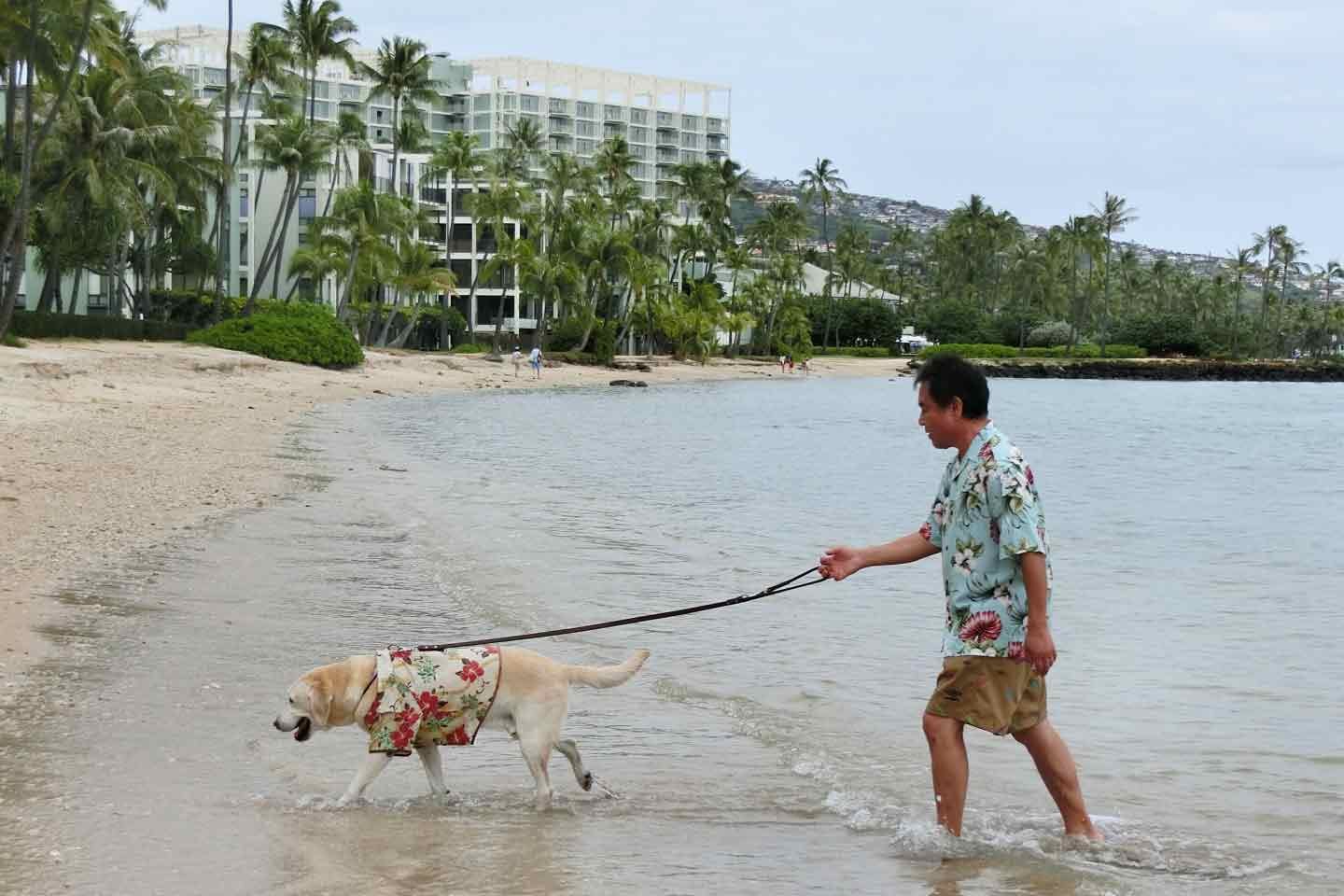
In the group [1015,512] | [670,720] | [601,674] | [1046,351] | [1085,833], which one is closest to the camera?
[1015,512]

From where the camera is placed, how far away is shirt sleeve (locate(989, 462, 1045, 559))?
497cm

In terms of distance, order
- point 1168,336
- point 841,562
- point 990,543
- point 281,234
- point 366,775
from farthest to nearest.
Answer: point 1168,336 < point 281,234 < point 366,775 < point 841,562 < point 990,543

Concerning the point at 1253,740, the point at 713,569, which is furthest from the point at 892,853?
the point at 713,569

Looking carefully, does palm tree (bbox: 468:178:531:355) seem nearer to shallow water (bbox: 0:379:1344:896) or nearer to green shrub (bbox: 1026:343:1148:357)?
shallow water (bbox: 0:379:1344:896)

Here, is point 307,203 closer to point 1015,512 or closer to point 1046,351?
point 1046,351

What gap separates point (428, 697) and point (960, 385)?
7.71 ft

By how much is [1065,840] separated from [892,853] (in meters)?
0.67

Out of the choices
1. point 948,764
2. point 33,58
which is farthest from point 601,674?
point 33,58

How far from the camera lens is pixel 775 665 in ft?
31.5

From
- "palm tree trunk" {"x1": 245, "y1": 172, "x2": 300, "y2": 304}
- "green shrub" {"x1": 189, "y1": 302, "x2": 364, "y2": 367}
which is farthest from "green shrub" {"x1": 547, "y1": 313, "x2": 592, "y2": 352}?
"green shrub" {"x1": 189, "y1": 302, "x2": 364, "y2": 367}

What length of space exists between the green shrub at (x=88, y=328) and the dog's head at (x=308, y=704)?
3962cm

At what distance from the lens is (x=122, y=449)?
19641 millimetres

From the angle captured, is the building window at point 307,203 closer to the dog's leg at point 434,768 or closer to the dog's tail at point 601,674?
the dog's leg at point 434,768

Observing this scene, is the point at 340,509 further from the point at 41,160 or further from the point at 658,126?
the point at 658,126
